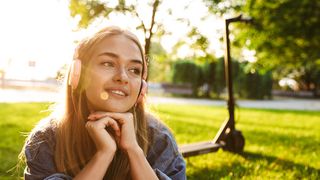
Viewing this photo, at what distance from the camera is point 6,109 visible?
11.8m

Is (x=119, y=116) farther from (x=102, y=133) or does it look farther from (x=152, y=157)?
(x=152, y=157)

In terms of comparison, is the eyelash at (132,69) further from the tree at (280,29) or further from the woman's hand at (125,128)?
the tree at (280,29)

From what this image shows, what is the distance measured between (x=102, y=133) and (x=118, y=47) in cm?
42

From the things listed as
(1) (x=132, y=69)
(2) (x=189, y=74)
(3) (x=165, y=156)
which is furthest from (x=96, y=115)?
(2) (x=189, y=74)

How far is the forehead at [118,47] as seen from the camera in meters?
1.84

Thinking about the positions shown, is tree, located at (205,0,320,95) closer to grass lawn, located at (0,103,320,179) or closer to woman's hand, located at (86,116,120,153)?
grass lawn, located at (0,103,320,179)

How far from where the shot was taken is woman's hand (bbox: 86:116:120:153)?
1792mm

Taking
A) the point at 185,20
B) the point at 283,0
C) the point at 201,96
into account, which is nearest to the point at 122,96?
the point at 185,20

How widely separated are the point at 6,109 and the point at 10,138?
17.8 ft

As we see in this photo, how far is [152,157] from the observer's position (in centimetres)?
212

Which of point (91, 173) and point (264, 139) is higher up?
point (91, 173)

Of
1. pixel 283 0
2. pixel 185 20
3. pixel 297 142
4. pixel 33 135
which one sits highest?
pixel 283 0

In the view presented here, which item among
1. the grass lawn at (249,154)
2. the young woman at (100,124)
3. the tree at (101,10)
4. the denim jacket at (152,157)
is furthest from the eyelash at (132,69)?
the tree at (101,10)

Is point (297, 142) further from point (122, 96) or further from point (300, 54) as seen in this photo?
point (122, 96)
